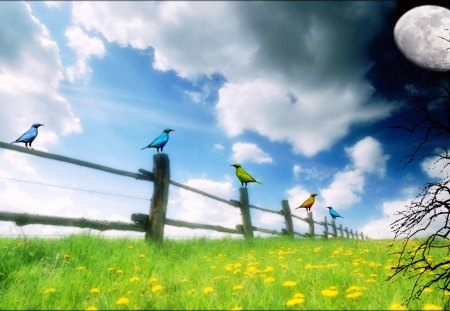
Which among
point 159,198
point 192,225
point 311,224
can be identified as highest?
point 311,224

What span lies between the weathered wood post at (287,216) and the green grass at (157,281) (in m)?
7.78

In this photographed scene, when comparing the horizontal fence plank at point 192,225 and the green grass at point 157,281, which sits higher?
the horizontal fence plank at point 192,225

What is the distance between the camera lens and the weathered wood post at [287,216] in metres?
14.0

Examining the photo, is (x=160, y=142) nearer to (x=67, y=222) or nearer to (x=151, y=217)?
(x=151, y=217)

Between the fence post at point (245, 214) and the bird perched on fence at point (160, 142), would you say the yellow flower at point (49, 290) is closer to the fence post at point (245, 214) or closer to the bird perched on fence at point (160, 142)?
the bird perched on fence at point (160, 142)

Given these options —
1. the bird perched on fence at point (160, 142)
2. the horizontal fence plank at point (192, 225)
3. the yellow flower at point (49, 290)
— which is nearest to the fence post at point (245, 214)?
the horizontal fence plank at point (192, 225)

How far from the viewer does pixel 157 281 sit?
13.1 ft

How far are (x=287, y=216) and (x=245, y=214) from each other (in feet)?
14.6

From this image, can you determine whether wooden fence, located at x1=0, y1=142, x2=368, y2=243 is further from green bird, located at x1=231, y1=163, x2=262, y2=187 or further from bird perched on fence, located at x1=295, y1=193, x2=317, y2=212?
bird perched on fence, located at x1=295, y1=193, x2=317, y2=212

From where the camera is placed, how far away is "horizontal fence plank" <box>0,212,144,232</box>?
4770 millimetres

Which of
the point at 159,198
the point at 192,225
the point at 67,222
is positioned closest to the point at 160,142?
the point at 159,198

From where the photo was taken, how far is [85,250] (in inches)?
207

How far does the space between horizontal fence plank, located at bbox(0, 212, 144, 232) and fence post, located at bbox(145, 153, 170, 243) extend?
0.23 metres

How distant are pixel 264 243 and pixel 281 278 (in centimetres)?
466
